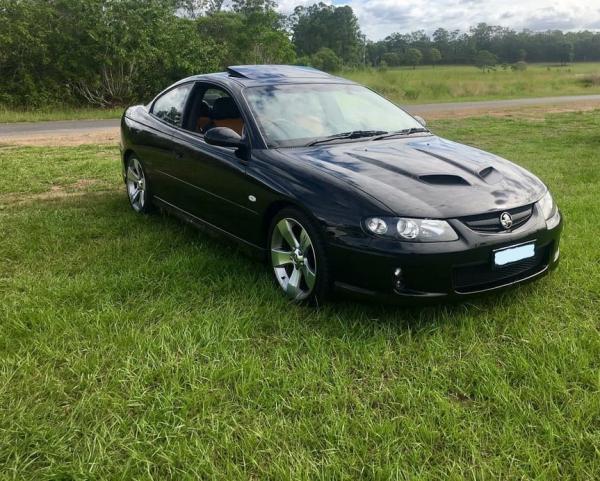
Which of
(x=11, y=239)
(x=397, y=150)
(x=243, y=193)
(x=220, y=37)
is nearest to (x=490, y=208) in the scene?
(x=397, y=150)

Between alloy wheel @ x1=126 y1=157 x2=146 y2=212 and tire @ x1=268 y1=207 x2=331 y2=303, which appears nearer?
tire @ x1=268 y1=207 x2=331 y2=303

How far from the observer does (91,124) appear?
16.0m

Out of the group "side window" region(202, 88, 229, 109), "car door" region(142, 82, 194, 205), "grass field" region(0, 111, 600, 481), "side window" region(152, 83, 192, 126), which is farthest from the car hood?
"side window" region(152, 83, 192, 126)

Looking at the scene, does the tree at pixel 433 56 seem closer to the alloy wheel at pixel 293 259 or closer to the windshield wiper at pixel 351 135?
the windshield wiper at pixel 351 135

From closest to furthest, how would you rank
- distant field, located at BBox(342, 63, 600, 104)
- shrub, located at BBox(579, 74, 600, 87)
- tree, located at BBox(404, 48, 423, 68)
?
distant field, located at BBox(342, 63, 600, 104) < shrub, located at BBox(579, 74, 600, 87) < tree, located at BBox(404, 48, 423, 68)

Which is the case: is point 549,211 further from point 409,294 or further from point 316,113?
point 316,113

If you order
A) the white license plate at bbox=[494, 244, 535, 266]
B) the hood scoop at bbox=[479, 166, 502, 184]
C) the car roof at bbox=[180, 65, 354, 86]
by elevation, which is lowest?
the white license plate at bbox=[494, 244, 535, 266]

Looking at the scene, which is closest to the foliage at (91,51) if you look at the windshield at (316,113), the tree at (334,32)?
the windshield at (316,113)

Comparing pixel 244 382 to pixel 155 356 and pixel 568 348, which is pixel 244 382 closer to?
pixel 155 356

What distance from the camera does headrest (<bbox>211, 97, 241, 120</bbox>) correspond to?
14.2 ft

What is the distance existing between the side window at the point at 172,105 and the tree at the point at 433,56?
59.5 meters


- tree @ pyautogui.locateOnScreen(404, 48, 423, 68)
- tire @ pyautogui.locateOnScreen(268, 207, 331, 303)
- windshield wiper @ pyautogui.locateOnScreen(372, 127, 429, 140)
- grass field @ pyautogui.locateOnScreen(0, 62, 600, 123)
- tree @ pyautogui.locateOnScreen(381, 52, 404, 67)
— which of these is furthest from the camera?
tree @ pyautogui.locateOnScreen(381, 52, 404, 67)

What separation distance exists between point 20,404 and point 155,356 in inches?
25.0

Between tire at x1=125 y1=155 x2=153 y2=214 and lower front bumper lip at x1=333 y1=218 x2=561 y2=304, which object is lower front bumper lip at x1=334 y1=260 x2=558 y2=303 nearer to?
lower front bumper lip at x1=333 y1=218 x2=561 y2=304
